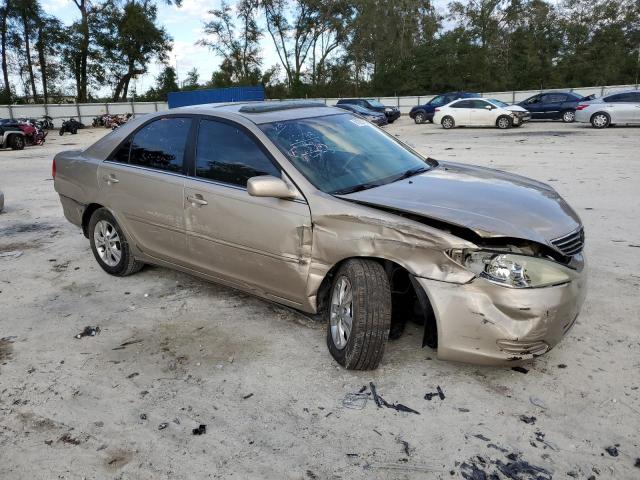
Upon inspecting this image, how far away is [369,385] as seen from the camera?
3205 mm

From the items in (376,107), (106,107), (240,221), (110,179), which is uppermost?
(106,107)

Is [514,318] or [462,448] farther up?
[514,318]

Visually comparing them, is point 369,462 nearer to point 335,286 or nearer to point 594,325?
point 335,286

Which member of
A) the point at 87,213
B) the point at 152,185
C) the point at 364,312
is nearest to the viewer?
the point at 364,312

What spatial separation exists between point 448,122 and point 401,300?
74.1ft

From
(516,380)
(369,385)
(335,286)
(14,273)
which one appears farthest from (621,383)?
(14,273)

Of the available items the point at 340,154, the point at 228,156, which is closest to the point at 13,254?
the point at 228,156

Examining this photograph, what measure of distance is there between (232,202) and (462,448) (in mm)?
2197

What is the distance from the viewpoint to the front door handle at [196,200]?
158 inches

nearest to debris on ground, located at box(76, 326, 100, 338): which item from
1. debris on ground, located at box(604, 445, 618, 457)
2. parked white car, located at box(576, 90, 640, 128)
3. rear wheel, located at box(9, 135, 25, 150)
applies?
debris on ground, located at box(604, 445, 618, 457)

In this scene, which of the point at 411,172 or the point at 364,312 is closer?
the point at 364,312

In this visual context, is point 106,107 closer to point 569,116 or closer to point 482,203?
point 569,116

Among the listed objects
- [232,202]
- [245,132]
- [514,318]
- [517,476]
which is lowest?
[517,476]

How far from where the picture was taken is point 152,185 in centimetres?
443
